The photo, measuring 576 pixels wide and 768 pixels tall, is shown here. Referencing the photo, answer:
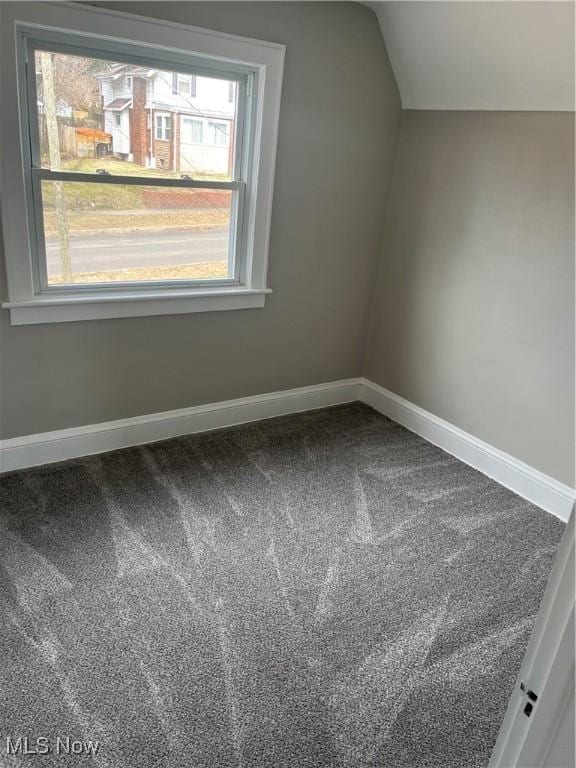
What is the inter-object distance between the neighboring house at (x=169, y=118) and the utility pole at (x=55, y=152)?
21cm

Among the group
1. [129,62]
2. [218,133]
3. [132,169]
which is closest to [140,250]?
[132,169]

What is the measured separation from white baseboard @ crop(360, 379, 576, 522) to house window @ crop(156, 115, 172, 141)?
6.60ft

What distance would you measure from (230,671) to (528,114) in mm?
2701

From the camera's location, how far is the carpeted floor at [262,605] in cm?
163

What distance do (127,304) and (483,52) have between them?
Answer: 205 centimetres

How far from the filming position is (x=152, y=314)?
286 cm

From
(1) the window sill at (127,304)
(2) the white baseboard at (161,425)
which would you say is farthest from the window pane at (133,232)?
(2) the white baseboard at (161,425)

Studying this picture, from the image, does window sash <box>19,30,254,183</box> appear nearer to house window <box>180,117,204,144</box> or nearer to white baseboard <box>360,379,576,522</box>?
house window <box>180,117,204,144</box>

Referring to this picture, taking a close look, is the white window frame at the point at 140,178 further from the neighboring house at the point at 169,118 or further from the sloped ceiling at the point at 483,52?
the sloped ceiling at the point at 483,52

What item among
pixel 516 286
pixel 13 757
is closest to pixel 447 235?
pixel 516 286

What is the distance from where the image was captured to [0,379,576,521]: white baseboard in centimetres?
277

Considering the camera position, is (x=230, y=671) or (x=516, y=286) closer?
(x=230, y=671)

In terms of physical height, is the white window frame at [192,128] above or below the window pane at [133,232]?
above

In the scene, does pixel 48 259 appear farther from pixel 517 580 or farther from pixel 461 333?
pixel 517 580
